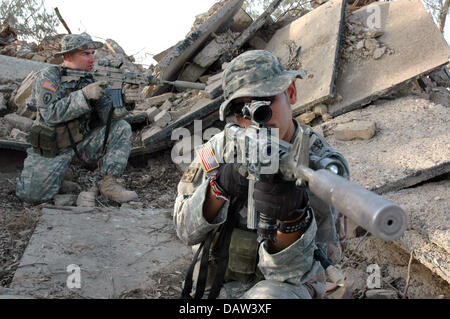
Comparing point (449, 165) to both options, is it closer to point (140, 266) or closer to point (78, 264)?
point (140, 266)

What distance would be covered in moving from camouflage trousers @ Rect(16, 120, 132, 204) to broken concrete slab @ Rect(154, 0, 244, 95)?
4.08 feet

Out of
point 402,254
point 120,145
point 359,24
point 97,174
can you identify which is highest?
point 359,24

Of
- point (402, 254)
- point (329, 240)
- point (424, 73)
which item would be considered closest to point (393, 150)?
point (402, 254)

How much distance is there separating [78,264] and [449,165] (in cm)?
279

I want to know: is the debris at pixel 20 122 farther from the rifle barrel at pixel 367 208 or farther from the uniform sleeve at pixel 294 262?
the rifle barrel at pixel 367 208

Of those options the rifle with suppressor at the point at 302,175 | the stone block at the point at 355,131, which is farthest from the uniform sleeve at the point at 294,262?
the stone block at the point at 355,131

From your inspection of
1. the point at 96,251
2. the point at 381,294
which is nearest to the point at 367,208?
the point at 381,294

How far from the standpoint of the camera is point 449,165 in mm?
3410

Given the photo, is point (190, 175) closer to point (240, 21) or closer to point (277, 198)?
point (277, 198)

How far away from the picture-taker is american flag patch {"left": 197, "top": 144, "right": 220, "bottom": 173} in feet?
7.11

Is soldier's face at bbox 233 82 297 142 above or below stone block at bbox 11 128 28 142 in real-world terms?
above

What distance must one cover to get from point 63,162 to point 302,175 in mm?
3681

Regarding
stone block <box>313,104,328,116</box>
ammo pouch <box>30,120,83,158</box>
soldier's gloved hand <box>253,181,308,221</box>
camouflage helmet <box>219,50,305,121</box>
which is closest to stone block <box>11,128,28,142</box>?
ammo pouch <box>30,120,83,158</box>

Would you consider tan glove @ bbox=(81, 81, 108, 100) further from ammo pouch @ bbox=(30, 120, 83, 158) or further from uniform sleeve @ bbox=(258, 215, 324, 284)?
uniform sleeve @ bbox=(258, 215, 324, 284)
